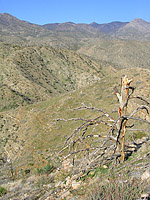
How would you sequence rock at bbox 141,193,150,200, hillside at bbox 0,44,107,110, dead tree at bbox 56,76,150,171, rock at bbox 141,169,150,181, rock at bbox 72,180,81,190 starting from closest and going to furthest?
rock at bbox 141,193,150,200 → rock at bbox 141,169,150,181 → dead tree at bbox 56,76,150,171 → rock at bbox 72,180,81,190 → hillside at bbox 0,44,107,110

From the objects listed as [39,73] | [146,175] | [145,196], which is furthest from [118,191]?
[39,73]

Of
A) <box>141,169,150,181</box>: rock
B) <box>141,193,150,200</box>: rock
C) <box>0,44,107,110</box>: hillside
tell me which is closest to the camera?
<box>141,193,150,200</box>: rock

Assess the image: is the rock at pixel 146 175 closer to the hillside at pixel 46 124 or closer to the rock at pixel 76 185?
the rock at pixel 76 185

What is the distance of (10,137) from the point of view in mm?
20938

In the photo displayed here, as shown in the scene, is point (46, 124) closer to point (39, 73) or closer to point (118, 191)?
point (118, 191)

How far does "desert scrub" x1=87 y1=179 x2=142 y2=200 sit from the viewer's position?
2.91 meters

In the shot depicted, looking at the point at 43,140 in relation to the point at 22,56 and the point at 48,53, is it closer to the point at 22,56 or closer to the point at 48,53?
the point at 22,56

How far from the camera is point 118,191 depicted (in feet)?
9.75

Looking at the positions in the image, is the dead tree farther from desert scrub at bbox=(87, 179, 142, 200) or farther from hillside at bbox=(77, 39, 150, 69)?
hillside at bbox=(77, 39, 150, 69)

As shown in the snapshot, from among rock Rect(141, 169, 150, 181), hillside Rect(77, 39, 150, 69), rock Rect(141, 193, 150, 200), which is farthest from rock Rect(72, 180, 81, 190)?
hillside Rect(77, 39, 150, 69)

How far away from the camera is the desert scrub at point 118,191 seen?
291cm

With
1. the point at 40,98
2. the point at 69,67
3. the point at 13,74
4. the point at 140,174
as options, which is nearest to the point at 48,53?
the point at 69,67

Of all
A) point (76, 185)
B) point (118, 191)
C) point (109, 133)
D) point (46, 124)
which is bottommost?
point (46, 124)

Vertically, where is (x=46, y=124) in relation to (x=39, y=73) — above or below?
below
